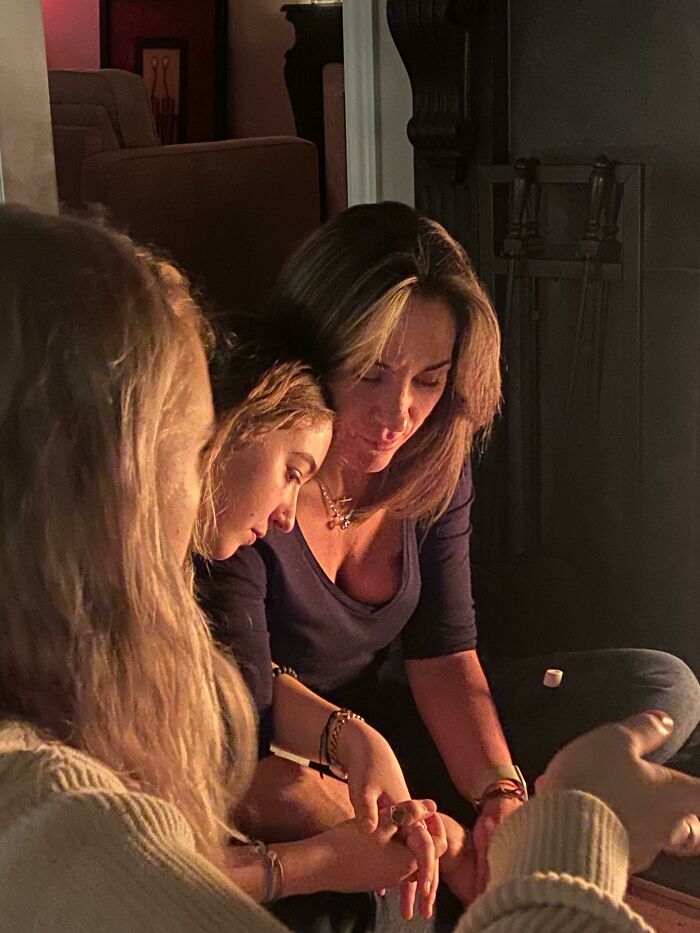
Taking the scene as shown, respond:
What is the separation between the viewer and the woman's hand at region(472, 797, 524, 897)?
4.00 feet

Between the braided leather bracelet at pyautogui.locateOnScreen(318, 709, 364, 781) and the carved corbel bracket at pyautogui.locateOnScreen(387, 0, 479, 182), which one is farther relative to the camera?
the carved corbel bracket at pyautogui.locateOnScreen(387, 0, 479, 182)

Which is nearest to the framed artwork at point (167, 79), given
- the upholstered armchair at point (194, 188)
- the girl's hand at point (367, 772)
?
the upholstered armchair at point (194, 188)

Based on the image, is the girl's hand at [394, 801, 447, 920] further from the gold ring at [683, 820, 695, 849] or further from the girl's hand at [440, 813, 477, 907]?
the gold ring at [683, 820, 695, 849]

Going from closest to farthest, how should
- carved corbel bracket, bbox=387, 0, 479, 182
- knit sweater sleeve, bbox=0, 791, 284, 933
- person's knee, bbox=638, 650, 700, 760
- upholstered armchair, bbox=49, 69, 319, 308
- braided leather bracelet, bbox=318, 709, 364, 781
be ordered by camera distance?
knit sweater sleeve, bbox=0, 791, 284, 933 < braided leather bracelet, bbox=318, 709, 364, 781 < person's knee, bbox=638, 650, 700, 760 < carved corbel bracket, bbox=387, 0, 479, 182 < upholstered armchair, bbox=49, 69, 319, 308

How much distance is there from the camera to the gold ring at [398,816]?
1118mm

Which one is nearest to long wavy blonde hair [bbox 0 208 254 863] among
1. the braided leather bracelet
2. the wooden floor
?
the braided leather bracelet

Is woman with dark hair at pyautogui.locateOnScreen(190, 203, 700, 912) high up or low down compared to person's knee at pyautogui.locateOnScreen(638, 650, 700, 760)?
up

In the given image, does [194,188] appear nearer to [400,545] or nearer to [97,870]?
[400,545]

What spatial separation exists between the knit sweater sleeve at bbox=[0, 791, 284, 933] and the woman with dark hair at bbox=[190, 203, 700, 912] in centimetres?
60

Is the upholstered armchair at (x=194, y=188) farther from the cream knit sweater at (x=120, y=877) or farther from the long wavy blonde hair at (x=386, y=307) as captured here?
the cream knit sweater at (x=120, y=877)

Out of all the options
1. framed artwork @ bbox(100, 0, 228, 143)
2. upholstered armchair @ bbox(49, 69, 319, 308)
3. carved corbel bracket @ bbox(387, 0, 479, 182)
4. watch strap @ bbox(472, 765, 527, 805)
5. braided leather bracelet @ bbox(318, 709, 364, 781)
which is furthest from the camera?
framed artwork @ bbox(100, 0, 228, 143)

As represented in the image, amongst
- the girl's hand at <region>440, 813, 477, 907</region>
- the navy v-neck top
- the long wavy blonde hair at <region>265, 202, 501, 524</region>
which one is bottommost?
the girl's hand at <region>440, 813, 477, 907</region>

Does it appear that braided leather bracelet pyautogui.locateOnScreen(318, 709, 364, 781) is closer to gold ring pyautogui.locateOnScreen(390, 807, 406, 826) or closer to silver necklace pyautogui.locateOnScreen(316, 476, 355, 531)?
gold ring pyautogui.locateOnScreen(390, 807, 406, 826)

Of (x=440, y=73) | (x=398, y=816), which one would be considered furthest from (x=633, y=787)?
(x=440, y=73)
